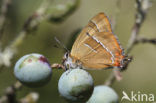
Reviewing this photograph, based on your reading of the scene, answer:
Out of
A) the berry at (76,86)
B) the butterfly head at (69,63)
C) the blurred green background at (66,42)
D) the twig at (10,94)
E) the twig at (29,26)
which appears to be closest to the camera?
the berry at (76,86)

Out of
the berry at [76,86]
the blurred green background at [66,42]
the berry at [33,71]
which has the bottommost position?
the blurred green background at [66,42]

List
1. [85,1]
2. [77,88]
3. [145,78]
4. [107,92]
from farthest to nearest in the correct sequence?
1. [85,1]
2. [145,78]
3. [107,92]
4. [77,88]

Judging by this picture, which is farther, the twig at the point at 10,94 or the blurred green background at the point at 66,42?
the blurred green background at the point at 66,42

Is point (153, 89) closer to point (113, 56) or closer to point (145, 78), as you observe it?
point (145, 78)

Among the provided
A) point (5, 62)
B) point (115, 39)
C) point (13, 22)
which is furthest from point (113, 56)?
point (13, 22)

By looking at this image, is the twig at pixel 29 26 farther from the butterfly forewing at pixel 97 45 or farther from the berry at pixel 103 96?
the berry at pixel 103 96

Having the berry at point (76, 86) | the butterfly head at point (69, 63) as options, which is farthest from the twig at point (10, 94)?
the berry at point (76, 86)

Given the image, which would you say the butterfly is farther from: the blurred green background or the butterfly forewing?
the blurred green background

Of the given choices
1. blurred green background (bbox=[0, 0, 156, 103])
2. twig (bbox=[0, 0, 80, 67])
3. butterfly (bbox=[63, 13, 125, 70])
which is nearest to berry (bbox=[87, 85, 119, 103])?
butterfly (bbox=[63, 13, 125, 70])
